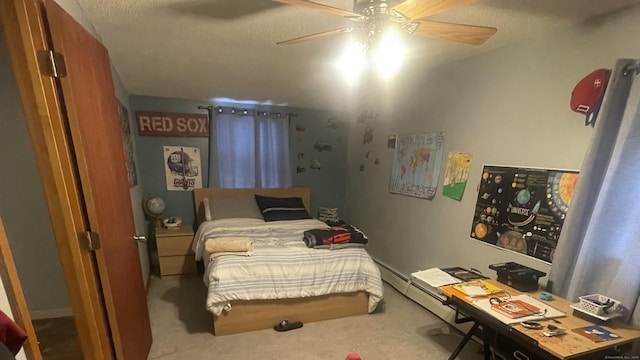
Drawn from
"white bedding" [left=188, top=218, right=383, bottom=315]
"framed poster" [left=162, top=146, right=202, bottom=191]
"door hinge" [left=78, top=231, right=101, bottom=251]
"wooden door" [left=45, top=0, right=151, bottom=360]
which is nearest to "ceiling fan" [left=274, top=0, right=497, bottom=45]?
"wooden door" [left=45, top=0, right=151, bottom=360]

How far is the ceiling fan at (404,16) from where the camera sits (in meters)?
1.13

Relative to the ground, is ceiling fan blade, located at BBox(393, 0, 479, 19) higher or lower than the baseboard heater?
higher

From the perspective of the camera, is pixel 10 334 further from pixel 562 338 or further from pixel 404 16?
pixel 562 338

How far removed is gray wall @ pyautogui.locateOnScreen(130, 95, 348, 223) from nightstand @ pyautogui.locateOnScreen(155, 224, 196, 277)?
0.55 meters

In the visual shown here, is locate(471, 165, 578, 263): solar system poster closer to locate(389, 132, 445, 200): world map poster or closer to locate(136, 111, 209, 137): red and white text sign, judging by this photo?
locate(389, 132, 445, 200): world map poster

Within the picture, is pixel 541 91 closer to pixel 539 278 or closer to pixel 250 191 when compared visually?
pixel 539 278

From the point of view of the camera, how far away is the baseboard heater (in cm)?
249

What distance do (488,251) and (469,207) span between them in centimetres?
36

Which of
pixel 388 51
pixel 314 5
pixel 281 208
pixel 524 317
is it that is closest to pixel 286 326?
pixel 281 208

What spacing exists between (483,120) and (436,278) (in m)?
1.29

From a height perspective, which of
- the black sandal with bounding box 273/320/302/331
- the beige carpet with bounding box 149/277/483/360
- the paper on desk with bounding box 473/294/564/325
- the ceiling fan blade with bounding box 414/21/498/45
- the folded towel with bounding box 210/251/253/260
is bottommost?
the beige carpet with bounding box 149/277/483/360

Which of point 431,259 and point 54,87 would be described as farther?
point 431,259

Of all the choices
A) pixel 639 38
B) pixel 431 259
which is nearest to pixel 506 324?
pixel 431 259

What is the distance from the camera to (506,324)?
4.69 feet
